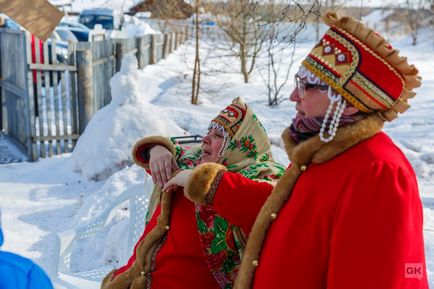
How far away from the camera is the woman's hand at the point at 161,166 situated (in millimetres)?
2584

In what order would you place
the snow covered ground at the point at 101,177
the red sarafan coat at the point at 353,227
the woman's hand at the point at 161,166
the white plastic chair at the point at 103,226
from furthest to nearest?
1. the snow covered ground at the point at 101,177
2. the white plastic chair at the point at 103,226
3. the woman's hand at the point at 161,166
4. the red sarafan coat at the point at 353,227

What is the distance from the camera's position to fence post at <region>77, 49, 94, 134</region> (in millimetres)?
8055

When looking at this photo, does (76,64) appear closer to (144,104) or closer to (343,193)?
(144,104)

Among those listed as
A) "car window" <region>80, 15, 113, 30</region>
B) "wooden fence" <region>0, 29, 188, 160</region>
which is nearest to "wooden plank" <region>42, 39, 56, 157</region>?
"wooden fence" <region>0, 29, 188, 160</region>

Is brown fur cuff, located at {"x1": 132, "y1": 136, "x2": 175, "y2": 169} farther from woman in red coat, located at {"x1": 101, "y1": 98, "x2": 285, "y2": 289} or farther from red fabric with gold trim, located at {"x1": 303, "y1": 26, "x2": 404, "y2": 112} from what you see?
A: red fabric with gold trim, located at {"x1": 303, "y1": 26, "x2": 404, "y2": 112}

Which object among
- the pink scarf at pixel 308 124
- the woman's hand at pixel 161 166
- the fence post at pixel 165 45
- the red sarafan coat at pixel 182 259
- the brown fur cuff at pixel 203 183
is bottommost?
the fence post at pixel 165 45

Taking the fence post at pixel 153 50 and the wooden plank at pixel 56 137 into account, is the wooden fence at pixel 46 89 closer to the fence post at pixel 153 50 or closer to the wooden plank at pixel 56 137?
the wooden plank at pixel 56 137

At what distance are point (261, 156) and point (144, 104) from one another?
4.91 m

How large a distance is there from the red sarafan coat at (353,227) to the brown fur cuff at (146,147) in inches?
44.4

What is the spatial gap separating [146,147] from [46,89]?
569cm

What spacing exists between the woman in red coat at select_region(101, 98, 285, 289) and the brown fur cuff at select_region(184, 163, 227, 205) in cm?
32

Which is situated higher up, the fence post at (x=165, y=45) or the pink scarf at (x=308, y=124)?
the pink scarf at (x=308, y=124)

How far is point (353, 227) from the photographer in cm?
156

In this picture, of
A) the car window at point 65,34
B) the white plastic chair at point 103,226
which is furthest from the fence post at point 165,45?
the white plastic chair at point 103,226
